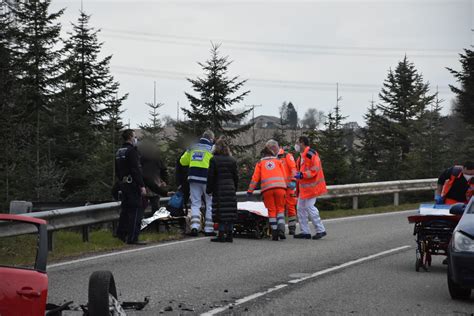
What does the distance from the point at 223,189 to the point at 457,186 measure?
446cm

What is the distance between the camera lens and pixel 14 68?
2381 centimetres

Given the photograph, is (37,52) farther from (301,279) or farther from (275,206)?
(301,279)

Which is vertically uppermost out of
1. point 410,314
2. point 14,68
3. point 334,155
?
point 14,68

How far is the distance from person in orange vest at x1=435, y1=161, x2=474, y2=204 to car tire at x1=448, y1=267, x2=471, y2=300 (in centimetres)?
373

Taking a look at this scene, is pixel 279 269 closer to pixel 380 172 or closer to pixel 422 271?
pixel 422 271

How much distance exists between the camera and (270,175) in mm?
15883

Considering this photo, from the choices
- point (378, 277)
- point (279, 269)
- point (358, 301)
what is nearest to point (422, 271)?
point (378, 277)

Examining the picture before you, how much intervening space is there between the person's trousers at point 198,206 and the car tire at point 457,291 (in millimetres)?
7727

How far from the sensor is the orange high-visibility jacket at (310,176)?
632 inches

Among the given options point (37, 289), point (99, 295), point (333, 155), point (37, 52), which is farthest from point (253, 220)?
point (37, 52)

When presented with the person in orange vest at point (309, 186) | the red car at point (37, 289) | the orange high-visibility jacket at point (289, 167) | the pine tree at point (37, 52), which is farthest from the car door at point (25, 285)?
the pine tree at point (37, 52)

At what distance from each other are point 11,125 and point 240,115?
56.6 ft

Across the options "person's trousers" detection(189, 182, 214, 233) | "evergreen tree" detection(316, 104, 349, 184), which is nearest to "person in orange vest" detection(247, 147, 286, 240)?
"person's trousers" detection(189, 182, 214, 233)

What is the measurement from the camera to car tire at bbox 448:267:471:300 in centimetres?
903
